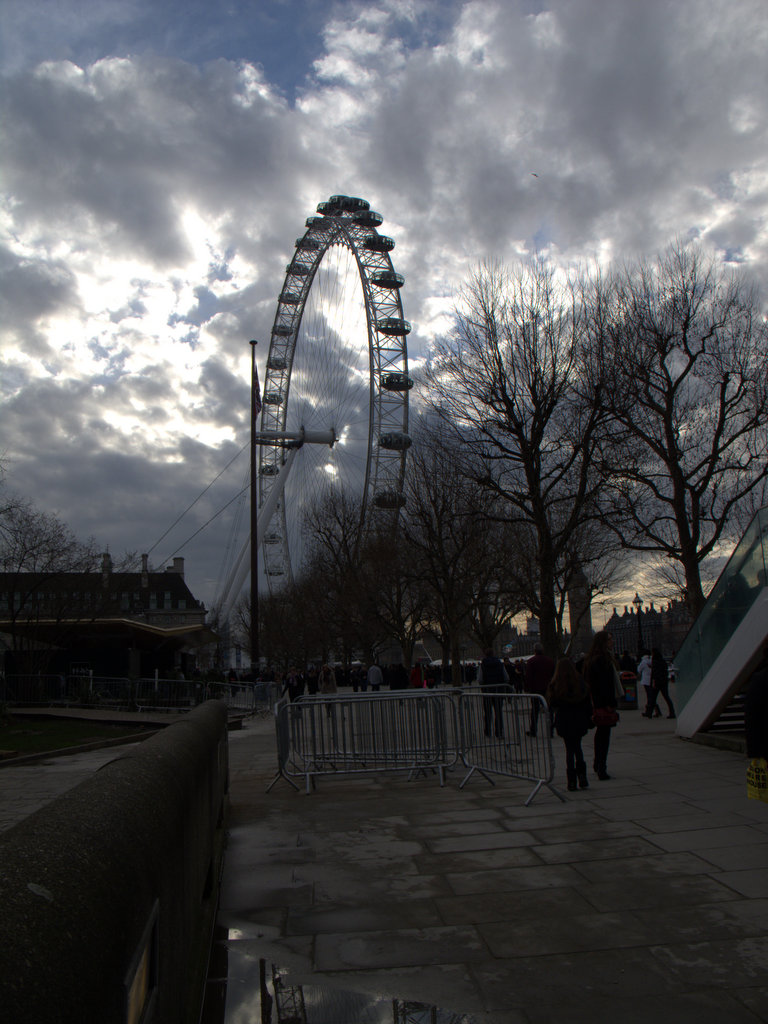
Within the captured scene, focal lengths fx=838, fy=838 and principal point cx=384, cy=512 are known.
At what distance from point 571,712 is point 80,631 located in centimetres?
2578

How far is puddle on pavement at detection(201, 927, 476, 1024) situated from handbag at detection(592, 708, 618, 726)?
576 cm

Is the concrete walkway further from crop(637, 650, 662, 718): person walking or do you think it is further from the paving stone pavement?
crop(637, 650, 662, 718): person walking

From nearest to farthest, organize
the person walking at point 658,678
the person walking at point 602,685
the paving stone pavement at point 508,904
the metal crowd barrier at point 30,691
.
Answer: the paving stone pavement at point 508,904
the person walking at point 602,685
the person walking at point 658,678
the metal crowd barrier at point 30,691

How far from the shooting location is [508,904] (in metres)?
5.17

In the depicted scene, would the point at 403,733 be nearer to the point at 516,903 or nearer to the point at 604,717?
the point at 604,717

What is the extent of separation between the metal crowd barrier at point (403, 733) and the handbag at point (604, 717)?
1.06 metres

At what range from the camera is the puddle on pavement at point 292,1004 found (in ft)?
11.9

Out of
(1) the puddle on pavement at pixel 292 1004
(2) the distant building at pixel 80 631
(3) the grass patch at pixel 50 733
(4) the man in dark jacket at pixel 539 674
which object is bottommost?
(1) the puddle on pavement at pixel 292 1004

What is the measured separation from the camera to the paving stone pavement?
12.5 feet

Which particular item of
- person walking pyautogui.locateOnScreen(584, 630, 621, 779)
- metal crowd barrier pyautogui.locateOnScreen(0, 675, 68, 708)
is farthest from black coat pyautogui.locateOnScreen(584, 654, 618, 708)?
metal crowd barrier pyautogui.locateOnScreen(0, 675, 68, 708)

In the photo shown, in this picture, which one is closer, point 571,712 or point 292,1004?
point 292,1004

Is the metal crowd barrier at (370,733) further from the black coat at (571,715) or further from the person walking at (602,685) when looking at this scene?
the person walking at (602,685)

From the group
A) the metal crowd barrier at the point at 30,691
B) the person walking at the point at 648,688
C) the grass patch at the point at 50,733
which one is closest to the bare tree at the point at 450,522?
the person walking at the point at 648,688

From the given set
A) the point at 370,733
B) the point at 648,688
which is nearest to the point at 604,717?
the point at 370,733
